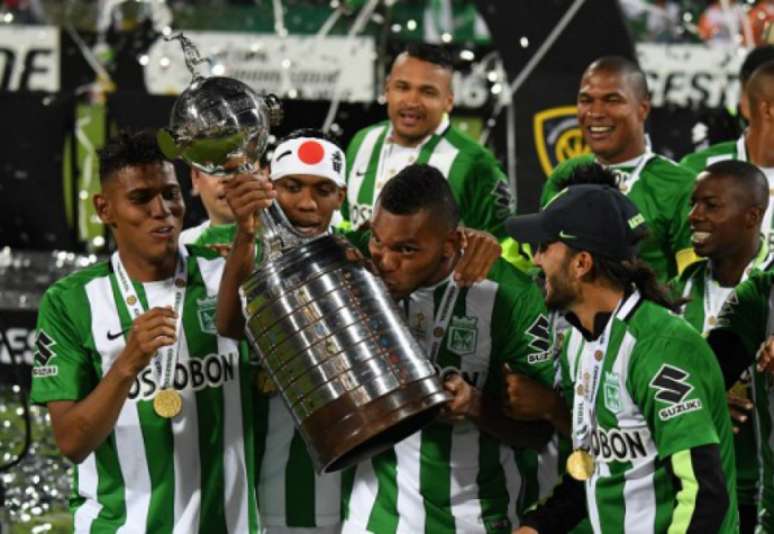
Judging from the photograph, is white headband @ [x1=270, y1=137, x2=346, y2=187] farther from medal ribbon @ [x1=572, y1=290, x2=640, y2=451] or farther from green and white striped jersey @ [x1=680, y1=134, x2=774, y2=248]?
green and white striped jersey @ [x1=680, y1=134, x2=774, y2=248]

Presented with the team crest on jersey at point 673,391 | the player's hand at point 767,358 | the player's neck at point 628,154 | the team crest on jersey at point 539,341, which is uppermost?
the player's neck at point 628,154

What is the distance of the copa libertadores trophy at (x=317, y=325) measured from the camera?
3615 mm

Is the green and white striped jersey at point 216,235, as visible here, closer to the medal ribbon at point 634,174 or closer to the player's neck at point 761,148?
the medal ribbon at point 634,174

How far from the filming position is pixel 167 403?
4.21 metres

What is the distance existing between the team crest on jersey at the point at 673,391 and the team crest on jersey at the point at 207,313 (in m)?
1.25

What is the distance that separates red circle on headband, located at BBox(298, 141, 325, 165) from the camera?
4.79m

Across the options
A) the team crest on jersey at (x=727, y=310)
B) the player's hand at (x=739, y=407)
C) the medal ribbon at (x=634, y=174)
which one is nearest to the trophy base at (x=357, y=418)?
the team crest on jersey at (x=727, y=310)

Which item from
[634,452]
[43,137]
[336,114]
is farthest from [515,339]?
[43,137]

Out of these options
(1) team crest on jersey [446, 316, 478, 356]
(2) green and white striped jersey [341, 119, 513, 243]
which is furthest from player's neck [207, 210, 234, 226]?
(1) team crest on jersey [446, 316, 478, 356]

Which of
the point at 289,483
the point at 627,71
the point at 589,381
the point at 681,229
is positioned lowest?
the point at 289,483

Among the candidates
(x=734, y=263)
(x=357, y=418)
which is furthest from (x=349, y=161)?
(x=357, y=418)

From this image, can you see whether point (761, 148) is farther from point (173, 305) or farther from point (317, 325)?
point (317, 325)

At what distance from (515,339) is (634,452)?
652 mm

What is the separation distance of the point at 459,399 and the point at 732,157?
2.18 m
